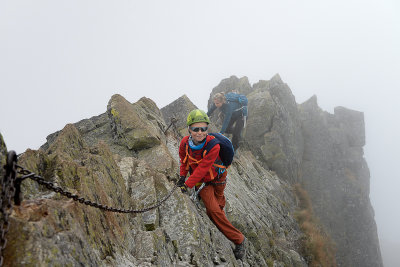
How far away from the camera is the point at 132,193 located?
7668 millimetres

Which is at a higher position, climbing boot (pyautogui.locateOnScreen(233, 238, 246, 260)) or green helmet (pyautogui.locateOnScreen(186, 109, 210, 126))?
green helmet (pyautogui.locateOnScreen(186, 109, 210, 126))

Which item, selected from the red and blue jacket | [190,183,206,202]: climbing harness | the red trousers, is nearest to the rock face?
the red trousers

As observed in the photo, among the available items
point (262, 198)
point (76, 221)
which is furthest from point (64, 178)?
point (262, 198)

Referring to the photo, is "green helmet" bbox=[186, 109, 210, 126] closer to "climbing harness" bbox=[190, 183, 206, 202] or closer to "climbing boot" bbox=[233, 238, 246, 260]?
"climbing harness" bbox=[190, 183, 206, 202]

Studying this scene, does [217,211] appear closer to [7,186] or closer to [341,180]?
[7,186]

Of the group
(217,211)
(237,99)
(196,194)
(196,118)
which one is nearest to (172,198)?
(196,194)

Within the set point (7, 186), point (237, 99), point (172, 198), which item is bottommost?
point (172, 198)

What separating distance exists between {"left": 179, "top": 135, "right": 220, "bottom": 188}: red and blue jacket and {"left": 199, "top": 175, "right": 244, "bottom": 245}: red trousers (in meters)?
0.53

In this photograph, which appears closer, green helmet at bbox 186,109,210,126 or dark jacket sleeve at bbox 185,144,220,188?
dark jacket sleeve at bbox 185,144,220,188

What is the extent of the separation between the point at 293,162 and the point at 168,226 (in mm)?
23308

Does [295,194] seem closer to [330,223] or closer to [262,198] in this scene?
[330,223]

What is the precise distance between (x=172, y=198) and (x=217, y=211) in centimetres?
165

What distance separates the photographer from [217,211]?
8.27 meters

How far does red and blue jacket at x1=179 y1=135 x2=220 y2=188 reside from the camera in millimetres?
→ 7383
